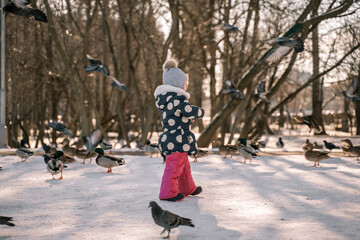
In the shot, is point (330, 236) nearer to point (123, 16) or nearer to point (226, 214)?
point (226, 214)

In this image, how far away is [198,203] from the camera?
5.21 metres

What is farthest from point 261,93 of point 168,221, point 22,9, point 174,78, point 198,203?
point 168,221

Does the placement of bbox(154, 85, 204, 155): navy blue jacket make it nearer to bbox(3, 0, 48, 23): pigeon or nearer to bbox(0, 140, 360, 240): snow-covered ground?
bbox(0, 140, 360, 240): snow-covered ground

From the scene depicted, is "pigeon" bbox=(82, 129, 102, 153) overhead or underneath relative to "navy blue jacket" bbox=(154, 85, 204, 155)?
underneath

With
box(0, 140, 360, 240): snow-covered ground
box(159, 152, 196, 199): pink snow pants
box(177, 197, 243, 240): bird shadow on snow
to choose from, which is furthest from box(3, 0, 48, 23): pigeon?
box(177, 197, 243, 240): bird shadow on snow

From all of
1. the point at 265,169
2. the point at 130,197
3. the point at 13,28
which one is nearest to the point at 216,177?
the point at 265,169

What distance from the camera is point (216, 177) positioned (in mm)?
7242

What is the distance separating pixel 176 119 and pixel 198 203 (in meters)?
1.19

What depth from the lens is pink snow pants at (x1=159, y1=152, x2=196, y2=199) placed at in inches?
208

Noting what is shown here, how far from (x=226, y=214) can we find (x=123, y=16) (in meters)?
13.2

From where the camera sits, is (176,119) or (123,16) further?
(123,16)

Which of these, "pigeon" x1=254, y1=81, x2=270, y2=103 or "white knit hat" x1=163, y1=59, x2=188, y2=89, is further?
"pigeon" x1=254, y1=81, x2=270, y2=103

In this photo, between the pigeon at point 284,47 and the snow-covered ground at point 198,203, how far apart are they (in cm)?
293

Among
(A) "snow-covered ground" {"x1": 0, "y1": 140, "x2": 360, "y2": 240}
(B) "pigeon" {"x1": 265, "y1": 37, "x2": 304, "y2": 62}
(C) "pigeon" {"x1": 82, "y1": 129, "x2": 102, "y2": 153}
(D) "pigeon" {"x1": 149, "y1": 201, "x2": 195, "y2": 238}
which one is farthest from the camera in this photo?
(B) "pigeon" {"x1": 265, "y1": 37, "x2": 304, "y2": 62}
